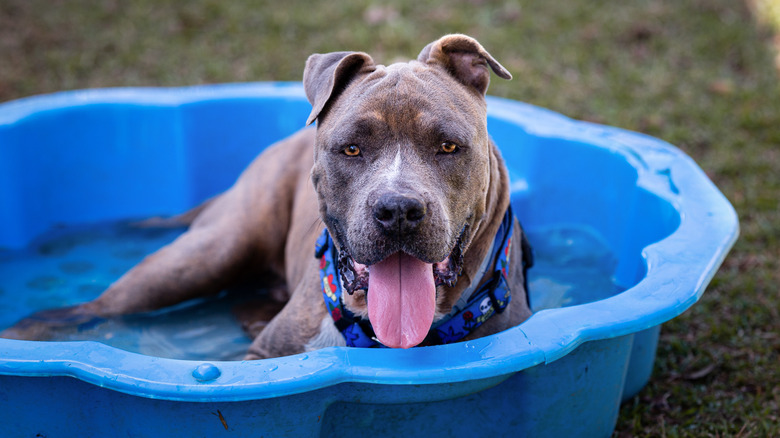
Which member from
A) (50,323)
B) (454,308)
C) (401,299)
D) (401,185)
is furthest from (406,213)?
(50,323)

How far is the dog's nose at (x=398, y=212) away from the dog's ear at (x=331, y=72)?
0.64 meters

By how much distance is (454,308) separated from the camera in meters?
3.08

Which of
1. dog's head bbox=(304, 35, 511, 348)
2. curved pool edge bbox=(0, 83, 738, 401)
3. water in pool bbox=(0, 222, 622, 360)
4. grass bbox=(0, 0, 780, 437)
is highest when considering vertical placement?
dog's head bbox=(304, 35, 511, 348)

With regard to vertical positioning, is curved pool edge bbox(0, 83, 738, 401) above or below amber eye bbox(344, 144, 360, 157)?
below

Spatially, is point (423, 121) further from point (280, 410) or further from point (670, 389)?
point (670, 389)

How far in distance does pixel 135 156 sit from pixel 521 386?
375cm

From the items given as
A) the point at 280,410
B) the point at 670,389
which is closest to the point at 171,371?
the point at 280,410

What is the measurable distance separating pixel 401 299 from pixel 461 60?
1.09 m

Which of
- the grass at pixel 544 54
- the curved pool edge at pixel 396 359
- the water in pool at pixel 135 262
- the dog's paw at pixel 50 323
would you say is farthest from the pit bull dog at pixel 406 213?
the grass at pixel 544 54

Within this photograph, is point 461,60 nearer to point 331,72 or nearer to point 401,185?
point 331,72

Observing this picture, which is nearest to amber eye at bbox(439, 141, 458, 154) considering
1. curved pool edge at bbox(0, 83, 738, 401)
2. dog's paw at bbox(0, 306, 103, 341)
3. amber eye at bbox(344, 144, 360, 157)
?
amber eye at bbox(344, 144, 360, 157)

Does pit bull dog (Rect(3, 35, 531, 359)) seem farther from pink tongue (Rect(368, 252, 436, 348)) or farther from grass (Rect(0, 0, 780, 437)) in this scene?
grass (Rect(0, 0, 780, 437))

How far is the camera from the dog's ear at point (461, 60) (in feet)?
10.4

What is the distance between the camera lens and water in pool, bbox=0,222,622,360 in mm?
4121
